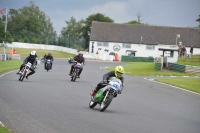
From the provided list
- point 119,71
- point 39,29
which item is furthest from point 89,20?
point 119,71

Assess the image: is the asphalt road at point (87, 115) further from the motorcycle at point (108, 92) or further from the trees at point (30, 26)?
the trees at point (30, 26)

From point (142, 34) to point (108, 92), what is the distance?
Answer: 8746 cm

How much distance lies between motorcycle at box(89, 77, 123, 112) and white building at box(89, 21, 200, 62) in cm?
8328

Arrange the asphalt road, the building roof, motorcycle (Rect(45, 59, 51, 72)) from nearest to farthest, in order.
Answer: the asphalt road
motorcycle (Rect(45, 59, 51, 72))
the building roof

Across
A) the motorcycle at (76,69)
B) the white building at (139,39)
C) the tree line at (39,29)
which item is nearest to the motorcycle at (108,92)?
the motorcycle at (76,69)

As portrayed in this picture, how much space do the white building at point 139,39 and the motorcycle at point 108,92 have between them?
8328 cm

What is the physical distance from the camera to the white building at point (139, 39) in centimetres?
9938

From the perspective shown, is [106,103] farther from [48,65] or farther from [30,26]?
[30,26]

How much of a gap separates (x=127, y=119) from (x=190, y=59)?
133 ft

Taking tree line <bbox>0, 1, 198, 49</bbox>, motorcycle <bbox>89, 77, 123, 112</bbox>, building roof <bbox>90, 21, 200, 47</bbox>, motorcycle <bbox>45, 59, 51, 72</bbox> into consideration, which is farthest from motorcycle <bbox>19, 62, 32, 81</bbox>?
building roof <bbox>90, 21, 200, 47</bbox>

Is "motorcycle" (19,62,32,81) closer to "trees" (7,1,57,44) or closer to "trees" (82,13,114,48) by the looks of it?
"trees" (7,1,57,44)

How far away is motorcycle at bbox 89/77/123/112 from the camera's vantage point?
14.7m

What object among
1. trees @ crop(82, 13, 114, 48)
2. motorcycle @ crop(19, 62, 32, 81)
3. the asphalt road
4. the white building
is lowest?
the asphalt road

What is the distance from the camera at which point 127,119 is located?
13383 mm
